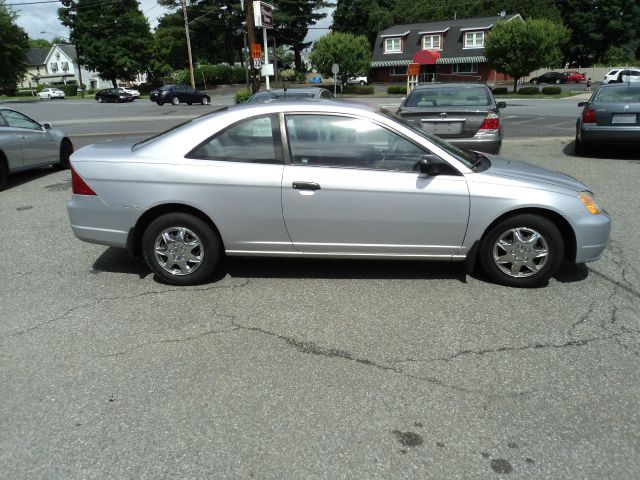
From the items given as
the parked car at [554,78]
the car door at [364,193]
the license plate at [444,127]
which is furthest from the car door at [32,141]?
the parked car at [554,78]

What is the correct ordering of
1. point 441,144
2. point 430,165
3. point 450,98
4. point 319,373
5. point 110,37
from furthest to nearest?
point 110,37 → point 450,98 → point 441,144 → point 430,165 → point 319,373

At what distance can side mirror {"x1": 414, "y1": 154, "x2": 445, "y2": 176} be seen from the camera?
4.27 meters

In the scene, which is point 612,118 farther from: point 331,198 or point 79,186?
point 79,186

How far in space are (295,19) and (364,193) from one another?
240ft

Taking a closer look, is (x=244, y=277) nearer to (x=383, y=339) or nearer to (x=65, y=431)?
(x=383, y=339)

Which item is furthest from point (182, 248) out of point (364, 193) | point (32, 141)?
point (32, 141)

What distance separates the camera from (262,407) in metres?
3.00

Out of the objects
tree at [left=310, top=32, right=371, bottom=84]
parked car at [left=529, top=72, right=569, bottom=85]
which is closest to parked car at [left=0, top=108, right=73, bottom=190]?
tree at [left=310, top=32, right=371, bottom=84]

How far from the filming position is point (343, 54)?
5247 cm

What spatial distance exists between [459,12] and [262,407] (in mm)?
91733

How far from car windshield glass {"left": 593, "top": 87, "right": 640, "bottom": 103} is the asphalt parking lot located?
23.6 feet

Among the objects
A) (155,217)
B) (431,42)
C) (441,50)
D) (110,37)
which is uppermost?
(110,37)

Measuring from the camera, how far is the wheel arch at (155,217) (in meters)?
4.55

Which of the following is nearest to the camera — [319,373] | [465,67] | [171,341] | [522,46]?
[319,373]
